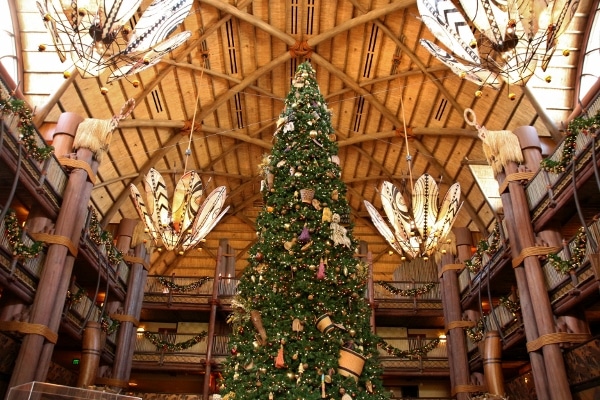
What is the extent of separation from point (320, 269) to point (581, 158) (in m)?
7.63

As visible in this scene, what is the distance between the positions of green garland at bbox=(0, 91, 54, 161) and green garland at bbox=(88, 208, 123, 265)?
3502mm

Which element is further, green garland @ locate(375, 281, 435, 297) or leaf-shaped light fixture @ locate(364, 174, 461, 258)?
green garland @ locate(375, 281, 435, 297)

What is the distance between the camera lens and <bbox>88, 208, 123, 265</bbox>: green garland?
17084 mm

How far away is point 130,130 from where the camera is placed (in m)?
21.1

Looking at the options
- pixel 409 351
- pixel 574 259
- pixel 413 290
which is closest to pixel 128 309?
pixel 409 351

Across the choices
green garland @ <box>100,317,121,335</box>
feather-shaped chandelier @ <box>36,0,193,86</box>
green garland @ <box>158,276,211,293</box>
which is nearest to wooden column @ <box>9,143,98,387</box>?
green garland @ <box>100,317,121,335</box>

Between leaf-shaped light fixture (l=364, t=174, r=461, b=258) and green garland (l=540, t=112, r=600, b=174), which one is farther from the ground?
green garland (l=540, t=112, r=600, b=174)

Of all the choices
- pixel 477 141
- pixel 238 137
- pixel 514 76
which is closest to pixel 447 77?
pixel 477 141

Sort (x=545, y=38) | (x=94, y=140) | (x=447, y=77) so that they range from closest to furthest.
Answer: (x=545, y=38) < (x=94, y=140) < (x=447, y=77)

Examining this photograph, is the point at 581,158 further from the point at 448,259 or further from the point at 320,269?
the point at 448,259

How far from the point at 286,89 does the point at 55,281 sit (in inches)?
515

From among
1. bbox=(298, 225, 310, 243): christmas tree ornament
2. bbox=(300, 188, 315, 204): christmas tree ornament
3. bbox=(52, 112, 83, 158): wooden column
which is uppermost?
bbox=(52, 112, 83, 158): wooden column

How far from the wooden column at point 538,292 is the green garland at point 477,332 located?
14.7 feet

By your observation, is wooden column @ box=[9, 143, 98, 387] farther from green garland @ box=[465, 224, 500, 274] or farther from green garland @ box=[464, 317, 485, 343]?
green garland @ box=[464, 317, 485, 343]
